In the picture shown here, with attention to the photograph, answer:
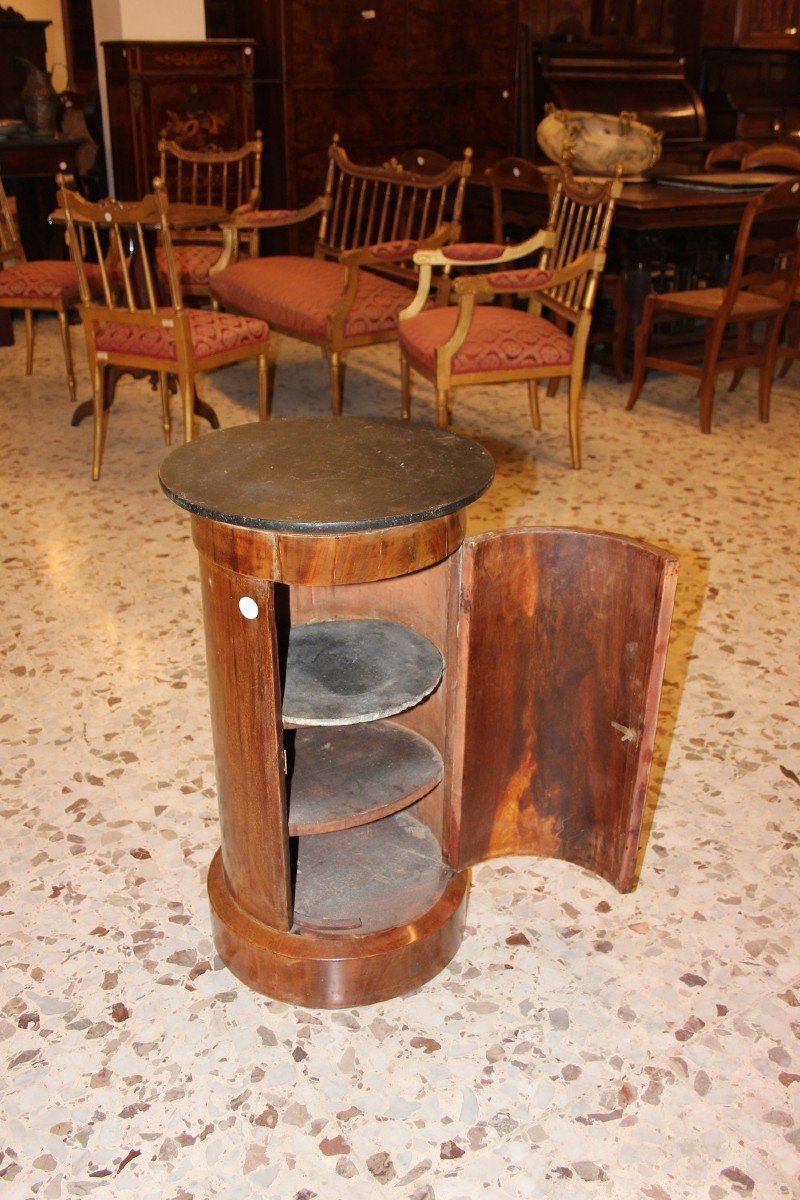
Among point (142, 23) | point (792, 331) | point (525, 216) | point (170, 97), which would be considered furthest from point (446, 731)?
point (142, 23)

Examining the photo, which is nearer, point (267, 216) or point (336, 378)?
point (336, 378)

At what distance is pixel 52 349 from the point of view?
216 inches

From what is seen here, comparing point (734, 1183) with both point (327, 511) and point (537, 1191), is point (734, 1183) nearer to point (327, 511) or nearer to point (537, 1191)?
point (537, 1191)

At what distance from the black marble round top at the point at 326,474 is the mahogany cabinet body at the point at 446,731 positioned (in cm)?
3

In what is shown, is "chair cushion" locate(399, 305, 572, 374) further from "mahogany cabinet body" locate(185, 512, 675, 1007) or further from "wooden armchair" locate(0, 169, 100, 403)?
"mahogany cabinet body" locate(185, 512, 675, 1007)

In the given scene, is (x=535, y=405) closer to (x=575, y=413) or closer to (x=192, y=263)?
(x=575, y=413)

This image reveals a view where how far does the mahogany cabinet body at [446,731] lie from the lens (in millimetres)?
Answer: 1475

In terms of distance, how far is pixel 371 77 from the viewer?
21.0 ft

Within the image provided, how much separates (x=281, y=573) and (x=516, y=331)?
2.52m

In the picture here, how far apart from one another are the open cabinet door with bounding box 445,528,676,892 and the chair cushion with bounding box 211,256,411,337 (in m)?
2.65

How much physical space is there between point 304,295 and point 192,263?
916mm

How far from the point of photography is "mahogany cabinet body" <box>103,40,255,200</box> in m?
5.80

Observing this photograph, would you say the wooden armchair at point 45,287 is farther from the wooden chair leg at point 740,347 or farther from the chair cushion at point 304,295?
the wooden chair leg at point 740,347

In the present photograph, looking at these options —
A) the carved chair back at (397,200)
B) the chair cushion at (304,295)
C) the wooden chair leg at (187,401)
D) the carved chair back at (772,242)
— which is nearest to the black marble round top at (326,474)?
the wooden chair leg at (187,401)
